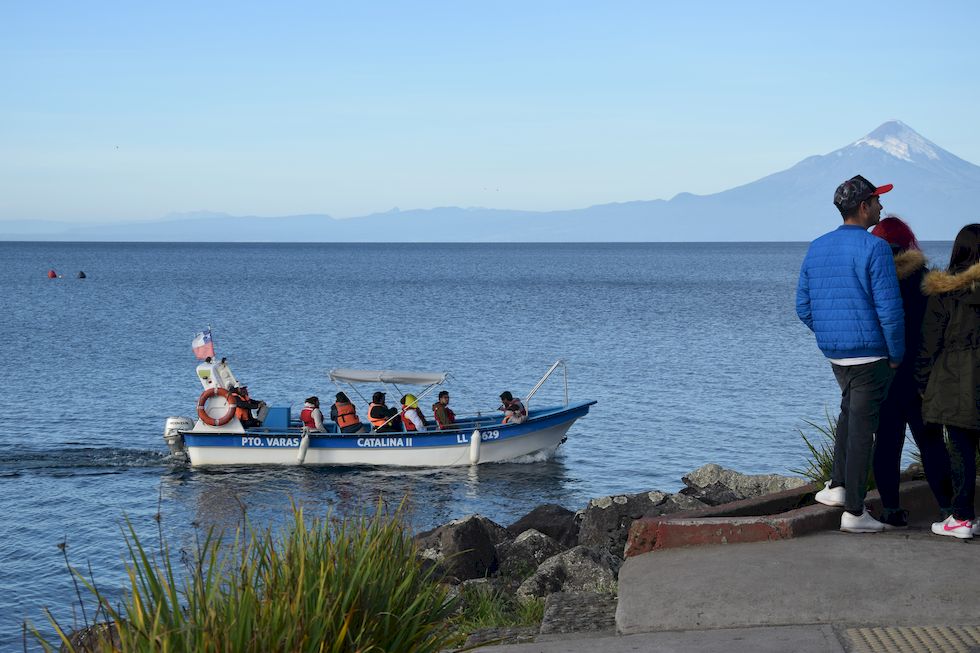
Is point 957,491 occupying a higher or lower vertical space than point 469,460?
higher

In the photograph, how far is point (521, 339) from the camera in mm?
58500

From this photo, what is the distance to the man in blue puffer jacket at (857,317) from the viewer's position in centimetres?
695

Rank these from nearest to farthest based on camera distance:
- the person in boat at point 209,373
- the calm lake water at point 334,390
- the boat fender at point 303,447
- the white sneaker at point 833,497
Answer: the white sneaker at point 833,497, the calm lake water at point 334,390, the boat fender at point 303,447, the person in boat at point 209,373

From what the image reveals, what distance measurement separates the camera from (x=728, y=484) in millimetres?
19578

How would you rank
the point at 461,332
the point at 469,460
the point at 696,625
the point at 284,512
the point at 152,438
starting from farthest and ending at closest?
the point at 461,332 < the point at 152,438 < the point at 469,460 < the point at 284,512 < the point at 696,625

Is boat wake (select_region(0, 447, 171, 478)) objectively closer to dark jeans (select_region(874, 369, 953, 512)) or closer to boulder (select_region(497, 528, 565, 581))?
boulder (select_region(497, 528, 565, 581))

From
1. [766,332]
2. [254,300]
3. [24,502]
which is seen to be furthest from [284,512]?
[254,300]

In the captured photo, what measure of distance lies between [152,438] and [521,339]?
3101 cm

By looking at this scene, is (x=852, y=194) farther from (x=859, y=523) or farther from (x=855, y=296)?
Answer: (x=859, y=523)

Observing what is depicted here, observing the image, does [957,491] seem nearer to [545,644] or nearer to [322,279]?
[545,644]

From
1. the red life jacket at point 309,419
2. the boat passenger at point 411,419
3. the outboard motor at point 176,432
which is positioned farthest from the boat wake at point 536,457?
the outboard motor at point 176,432

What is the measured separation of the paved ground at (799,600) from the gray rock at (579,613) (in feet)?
0.87

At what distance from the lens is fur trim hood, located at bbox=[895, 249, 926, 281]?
7.25 m

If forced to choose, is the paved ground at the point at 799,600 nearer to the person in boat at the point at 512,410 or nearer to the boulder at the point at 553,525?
the boulder at the point at 553,525
